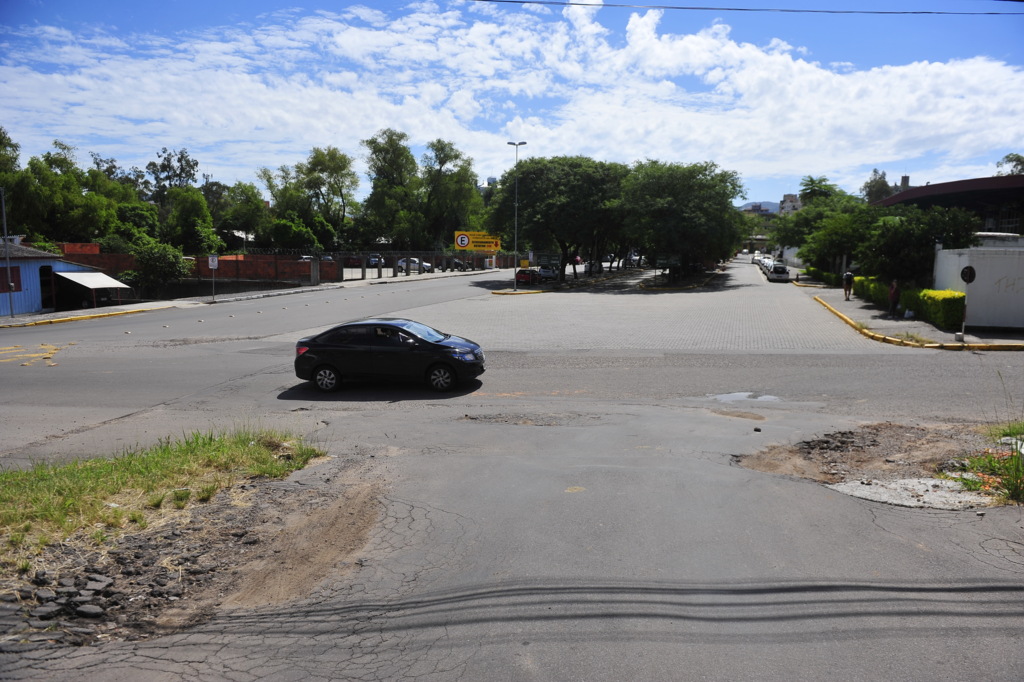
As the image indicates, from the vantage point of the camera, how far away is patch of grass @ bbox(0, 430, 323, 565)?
5516 millimetres

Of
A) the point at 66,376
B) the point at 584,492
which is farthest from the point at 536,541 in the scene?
the point at 66,376

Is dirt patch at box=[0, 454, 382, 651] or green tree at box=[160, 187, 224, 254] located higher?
green tree at box=[160, 187, 224, 254]

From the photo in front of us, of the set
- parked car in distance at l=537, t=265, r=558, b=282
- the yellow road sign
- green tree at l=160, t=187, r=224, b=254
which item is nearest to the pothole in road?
parked car in distance at l=537, t=265, r=558, b=282

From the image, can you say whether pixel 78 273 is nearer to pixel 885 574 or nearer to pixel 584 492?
pixel 584 492

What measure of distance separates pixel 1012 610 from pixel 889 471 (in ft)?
12.9

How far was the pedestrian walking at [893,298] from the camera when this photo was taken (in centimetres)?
2564

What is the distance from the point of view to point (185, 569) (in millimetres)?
5156

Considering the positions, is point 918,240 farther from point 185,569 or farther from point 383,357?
point 185,569

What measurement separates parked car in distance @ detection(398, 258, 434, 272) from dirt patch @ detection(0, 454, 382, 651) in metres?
67.6

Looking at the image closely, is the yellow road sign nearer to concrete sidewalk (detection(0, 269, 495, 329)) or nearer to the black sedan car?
concrete sidewalk (detection(0, 269, 495, 329))

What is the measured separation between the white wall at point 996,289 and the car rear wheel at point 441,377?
18.1m

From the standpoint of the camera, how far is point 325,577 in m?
5.18

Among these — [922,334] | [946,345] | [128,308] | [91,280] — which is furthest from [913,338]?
[91,280]

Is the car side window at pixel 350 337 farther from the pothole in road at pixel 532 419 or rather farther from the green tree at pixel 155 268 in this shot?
the green tree at pixel 155 268
